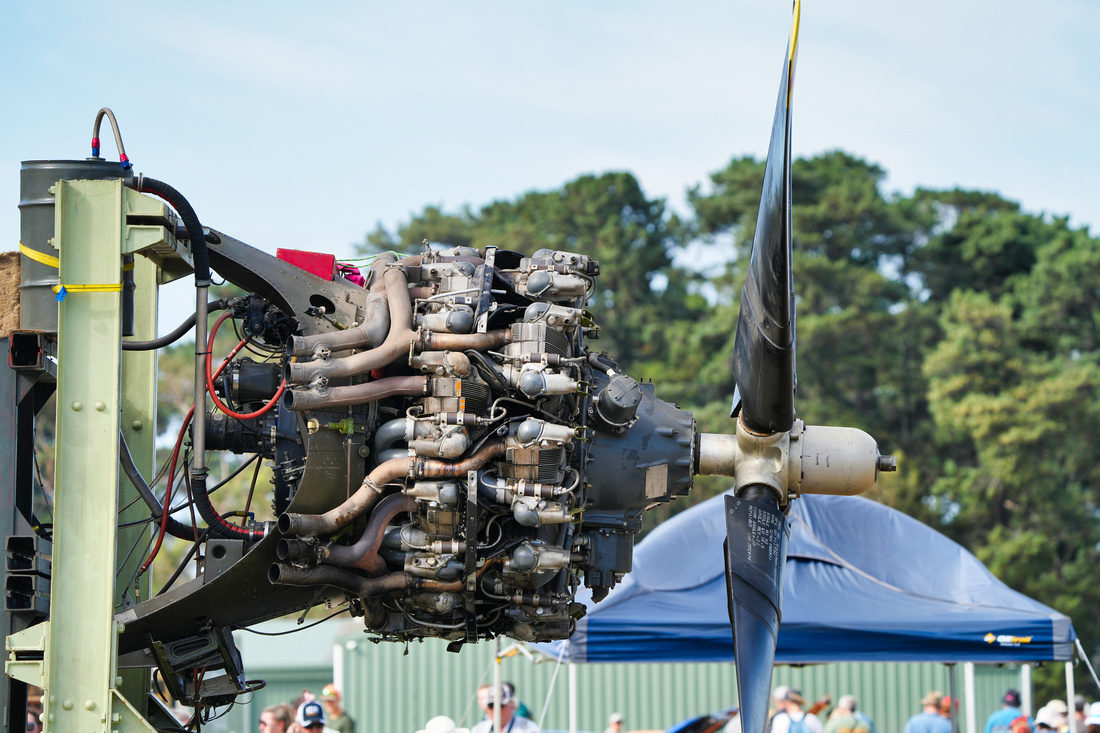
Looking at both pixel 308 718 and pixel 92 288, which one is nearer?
pixel 92 288

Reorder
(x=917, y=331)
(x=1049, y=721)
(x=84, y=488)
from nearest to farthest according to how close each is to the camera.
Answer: (x=84, y=488) → (x=1049, y=721) → (x=917, y=331)

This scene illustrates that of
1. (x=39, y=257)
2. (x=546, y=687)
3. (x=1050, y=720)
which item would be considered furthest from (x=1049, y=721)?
(x=546, y=687)

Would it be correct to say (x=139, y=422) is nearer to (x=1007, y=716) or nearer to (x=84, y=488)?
(x=84, y=488)

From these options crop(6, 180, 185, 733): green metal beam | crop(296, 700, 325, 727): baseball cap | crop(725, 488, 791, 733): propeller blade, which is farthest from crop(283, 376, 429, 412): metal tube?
crop(296, 700, 325, 727): baseball cap

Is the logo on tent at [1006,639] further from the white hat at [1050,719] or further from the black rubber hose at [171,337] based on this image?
the black rubber hose at [171,337]

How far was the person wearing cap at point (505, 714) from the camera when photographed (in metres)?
15.7

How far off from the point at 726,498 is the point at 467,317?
2502 mm

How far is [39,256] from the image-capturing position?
8.09 metres

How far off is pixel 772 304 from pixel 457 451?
2374 mm

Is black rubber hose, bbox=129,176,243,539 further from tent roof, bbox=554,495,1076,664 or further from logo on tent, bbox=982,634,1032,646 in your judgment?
logo on tent, bbox=982,634,1032,646

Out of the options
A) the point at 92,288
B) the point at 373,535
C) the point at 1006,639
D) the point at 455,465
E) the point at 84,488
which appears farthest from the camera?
the point at 1006,639

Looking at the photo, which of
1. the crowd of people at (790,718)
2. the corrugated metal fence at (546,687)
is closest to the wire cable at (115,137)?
the crowd of people at (790,718)

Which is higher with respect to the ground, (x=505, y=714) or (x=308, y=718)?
(x=308, y=718)

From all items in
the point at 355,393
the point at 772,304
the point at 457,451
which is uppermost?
the point at 772,304
